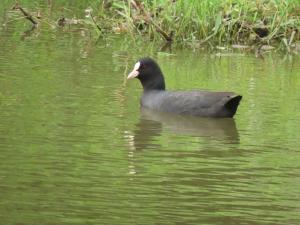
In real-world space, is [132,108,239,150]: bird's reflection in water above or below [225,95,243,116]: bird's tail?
below

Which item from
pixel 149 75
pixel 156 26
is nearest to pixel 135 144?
pixel 149 75

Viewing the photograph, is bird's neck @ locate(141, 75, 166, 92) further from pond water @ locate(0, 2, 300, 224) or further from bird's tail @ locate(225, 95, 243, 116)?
bird's tail @ locate(225, 95, 243, 116)

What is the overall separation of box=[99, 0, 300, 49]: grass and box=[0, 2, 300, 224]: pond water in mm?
1270

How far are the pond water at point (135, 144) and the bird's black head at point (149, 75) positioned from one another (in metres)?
0.26

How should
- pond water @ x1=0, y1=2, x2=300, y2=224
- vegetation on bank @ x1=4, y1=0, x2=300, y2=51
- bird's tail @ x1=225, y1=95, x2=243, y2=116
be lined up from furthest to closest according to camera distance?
vegetation on bank @ x1=4, y1=0, x2=300, y2=51, bird's tail @ x1=225, y1=95, x2=243, y2=116, pond water @ x1=0, y1=2, x2=300, y2=224

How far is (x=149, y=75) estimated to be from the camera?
45.4 ft

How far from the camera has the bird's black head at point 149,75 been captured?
1370 centimetres

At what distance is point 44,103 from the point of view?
485 inches

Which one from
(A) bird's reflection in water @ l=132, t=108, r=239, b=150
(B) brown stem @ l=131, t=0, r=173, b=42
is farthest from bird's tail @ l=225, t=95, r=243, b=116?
(B) brown stem @ l=131, t=0, r=173, b=42

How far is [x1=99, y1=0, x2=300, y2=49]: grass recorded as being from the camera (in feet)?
59.8

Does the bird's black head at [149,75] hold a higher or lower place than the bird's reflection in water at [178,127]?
higher

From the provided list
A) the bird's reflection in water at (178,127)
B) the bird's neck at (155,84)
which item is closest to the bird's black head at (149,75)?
the bird's neck at (155,84)

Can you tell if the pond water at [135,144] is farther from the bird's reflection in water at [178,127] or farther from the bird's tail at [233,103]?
the bird's tail at [233,103]

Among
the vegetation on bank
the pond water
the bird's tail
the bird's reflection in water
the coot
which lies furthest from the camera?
the vegetation on bank
